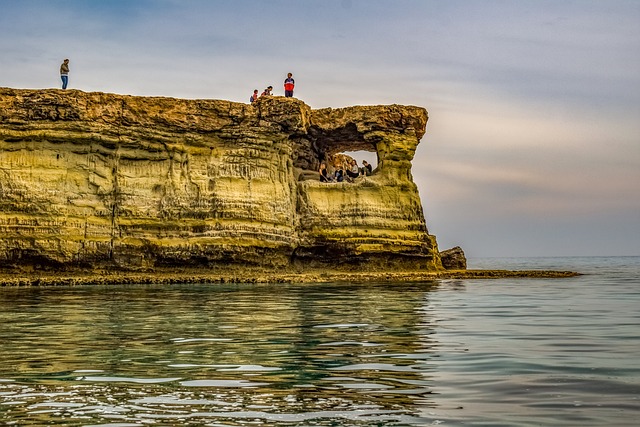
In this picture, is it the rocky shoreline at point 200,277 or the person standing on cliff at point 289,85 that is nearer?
the rocky shoreline at point 200,277

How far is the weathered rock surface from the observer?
41.4 metres

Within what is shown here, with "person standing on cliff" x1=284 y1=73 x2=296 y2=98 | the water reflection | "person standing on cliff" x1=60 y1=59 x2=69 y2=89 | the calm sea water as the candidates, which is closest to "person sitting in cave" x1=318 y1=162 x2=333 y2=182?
"person standing on cliff" x1=284 y1=73 x2=296 y2=98

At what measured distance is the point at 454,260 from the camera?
41469 millimetres

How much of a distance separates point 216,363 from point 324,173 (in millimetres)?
29402

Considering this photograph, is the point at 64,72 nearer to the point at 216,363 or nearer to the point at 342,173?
the point at 342,173

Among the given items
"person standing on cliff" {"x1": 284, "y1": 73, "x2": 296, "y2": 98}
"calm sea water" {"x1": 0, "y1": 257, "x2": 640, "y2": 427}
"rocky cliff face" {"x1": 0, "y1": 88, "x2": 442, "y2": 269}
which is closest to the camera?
"calm sea water" {"x1": 0, "y1": 257, "x2": 640, "y2": 427}

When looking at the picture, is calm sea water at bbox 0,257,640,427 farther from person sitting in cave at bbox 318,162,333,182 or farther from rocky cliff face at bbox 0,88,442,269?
person sitting in cave at bbox 318,162,333,182

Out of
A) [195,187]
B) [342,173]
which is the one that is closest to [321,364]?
[195,187]

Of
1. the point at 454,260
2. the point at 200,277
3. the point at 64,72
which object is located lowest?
the point at 200,277

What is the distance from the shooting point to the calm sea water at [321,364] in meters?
8.09

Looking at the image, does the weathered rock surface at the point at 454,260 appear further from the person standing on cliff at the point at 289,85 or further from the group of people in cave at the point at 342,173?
the person standing on cliff at the point at 289,85

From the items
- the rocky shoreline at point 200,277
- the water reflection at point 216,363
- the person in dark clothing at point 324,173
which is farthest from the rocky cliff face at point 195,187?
the water reflection at point 216,363

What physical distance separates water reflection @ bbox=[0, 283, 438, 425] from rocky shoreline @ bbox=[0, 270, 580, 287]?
8611 millimetres

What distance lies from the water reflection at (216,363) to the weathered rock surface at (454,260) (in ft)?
66.7
